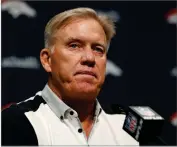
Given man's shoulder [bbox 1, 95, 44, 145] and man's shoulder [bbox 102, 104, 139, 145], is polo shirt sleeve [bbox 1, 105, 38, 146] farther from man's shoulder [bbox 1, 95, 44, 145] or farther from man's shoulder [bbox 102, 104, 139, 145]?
man's shoulder [bbox 102, 104, 139, 145]

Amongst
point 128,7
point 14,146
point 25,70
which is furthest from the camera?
point 128,7

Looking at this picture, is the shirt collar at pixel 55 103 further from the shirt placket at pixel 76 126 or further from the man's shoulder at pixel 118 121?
the man's shoulder at pixel 118 121

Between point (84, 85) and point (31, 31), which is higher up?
point (31, 31)

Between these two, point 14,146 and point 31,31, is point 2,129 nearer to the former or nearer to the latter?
point 14,146

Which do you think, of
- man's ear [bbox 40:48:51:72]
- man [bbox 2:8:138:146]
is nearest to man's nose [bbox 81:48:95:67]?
man [bbox 2:8:138:146]

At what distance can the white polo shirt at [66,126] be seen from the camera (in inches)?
34.3

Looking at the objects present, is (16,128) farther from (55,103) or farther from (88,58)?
(88,58)

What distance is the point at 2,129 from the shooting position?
33.6 inches

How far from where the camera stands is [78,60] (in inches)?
36.4

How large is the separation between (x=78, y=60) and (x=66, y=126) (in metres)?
0.19

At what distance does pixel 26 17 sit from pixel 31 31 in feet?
0.21

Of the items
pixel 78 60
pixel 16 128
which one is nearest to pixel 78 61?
pixel 78 60

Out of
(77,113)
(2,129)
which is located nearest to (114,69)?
(77,113)

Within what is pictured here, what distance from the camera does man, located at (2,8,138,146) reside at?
Answer: 0.89 metres
